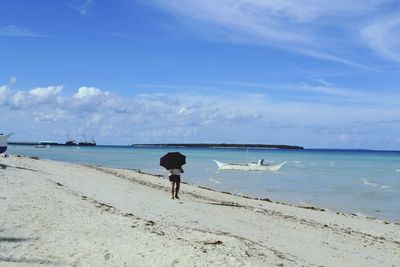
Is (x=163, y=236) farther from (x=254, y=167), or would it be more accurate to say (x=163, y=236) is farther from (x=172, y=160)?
(x=254, y=167)

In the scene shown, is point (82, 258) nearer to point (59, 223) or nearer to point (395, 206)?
point (59, 223)

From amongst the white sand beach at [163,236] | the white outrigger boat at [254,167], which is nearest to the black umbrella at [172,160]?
the white sand beach at [163,236]

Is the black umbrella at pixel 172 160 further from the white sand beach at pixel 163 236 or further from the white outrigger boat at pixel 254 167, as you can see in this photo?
the white outrigger boat at pixel 254 167

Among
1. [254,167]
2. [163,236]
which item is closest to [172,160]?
[163,236]

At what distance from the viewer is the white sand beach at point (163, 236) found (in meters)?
8.68

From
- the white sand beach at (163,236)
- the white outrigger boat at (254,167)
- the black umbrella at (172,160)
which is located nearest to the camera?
the white sand beach at (163,236)

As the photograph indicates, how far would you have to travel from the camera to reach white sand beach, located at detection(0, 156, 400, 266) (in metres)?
A: 8.68

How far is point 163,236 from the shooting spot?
32.9 feet

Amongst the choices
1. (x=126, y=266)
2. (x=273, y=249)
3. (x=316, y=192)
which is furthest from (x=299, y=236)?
(x=316, y=192)

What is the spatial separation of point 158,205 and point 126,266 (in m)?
8.80

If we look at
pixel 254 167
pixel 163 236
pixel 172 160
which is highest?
pixel 172 160

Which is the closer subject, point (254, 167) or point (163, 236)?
point (163, 236)

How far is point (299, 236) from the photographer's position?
44.7ft

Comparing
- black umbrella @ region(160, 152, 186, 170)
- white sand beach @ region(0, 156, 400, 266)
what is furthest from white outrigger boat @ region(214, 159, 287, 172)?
white sand beach @ region(0, 156, 400, 266)
